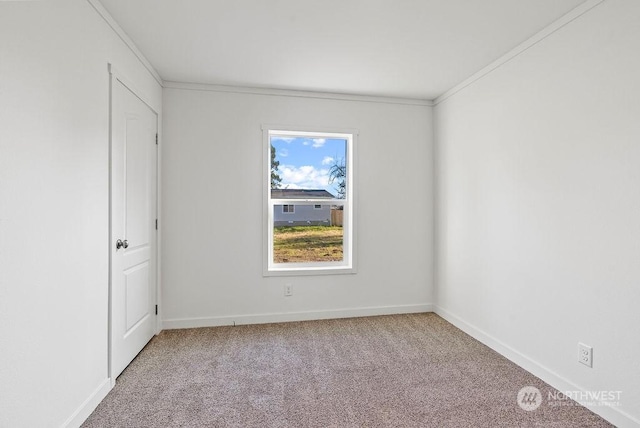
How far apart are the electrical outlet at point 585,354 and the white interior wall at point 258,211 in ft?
6.04

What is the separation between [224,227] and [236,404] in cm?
176

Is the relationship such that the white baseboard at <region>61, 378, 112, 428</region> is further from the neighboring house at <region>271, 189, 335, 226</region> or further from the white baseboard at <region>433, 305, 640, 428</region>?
the white baseboard at <region>433, 305, 640, 428</region>

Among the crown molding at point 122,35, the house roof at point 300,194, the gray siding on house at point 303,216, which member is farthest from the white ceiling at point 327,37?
the gray siding on house at point 303,216

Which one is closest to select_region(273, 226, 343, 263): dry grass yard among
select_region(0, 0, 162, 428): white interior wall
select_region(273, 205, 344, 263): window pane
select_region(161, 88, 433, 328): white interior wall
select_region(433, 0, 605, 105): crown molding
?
select_region(273, 205, 344, 263): window pane

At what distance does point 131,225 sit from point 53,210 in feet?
3.29

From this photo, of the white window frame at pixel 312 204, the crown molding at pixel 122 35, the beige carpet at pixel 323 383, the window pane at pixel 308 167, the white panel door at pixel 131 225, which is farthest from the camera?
the window pane at pixel 308 167

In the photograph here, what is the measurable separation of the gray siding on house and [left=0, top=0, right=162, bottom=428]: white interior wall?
69.7 inches

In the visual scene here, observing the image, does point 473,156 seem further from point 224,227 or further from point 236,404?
point 236,404

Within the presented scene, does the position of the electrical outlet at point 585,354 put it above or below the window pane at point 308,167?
below

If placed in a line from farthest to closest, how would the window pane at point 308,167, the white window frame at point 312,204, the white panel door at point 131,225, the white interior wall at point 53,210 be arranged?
1. the window pane at point 308,167
2. the white window frame at point 312,204
3. the white panel door at point 131,225
4. the white interior wall at point 53,210

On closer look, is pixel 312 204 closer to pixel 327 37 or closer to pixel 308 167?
pixel 308 167

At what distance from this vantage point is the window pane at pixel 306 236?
3.71m

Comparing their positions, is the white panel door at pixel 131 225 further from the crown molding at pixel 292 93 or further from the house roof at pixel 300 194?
the house roof at pixel 300 194

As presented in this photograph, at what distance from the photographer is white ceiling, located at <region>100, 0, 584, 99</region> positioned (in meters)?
2.09
